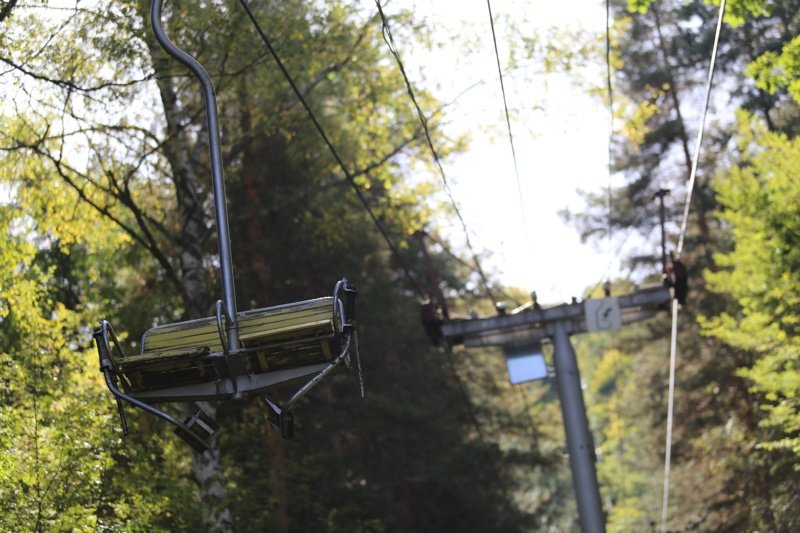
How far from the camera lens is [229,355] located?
25.6 ft

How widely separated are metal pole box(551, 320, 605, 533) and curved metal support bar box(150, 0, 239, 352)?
10480 millimetres

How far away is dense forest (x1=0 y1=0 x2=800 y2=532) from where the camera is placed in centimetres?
1388

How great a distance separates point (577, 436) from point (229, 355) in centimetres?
1049

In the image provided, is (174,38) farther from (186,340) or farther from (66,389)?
(186,340)

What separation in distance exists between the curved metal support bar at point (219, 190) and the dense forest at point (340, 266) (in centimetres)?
370

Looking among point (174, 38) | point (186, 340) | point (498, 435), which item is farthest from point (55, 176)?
point (498, 435)

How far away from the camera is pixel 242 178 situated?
1001 inches

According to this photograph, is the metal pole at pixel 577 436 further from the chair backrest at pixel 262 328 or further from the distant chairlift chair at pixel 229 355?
the chair backrest at pixel 262 328

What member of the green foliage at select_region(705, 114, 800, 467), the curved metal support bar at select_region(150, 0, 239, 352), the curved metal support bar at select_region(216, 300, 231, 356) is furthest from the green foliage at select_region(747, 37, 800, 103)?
the curved metal support bar at select_region(216, 300, 231, 356)

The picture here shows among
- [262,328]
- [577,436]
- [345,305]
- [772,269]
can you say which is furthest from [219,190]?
[772,269]

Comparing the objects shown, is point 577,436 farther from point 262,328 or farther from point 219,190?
point 219,190

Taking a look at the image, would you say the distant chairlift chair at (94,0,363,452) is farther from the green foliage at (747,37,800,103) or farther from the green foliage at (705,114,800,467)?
the green foliage at (705,114,800,467)

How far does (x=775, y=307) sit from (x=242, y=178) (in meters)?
11.0

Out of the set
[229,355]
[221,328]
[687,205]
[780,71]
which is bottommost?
[229,355]
